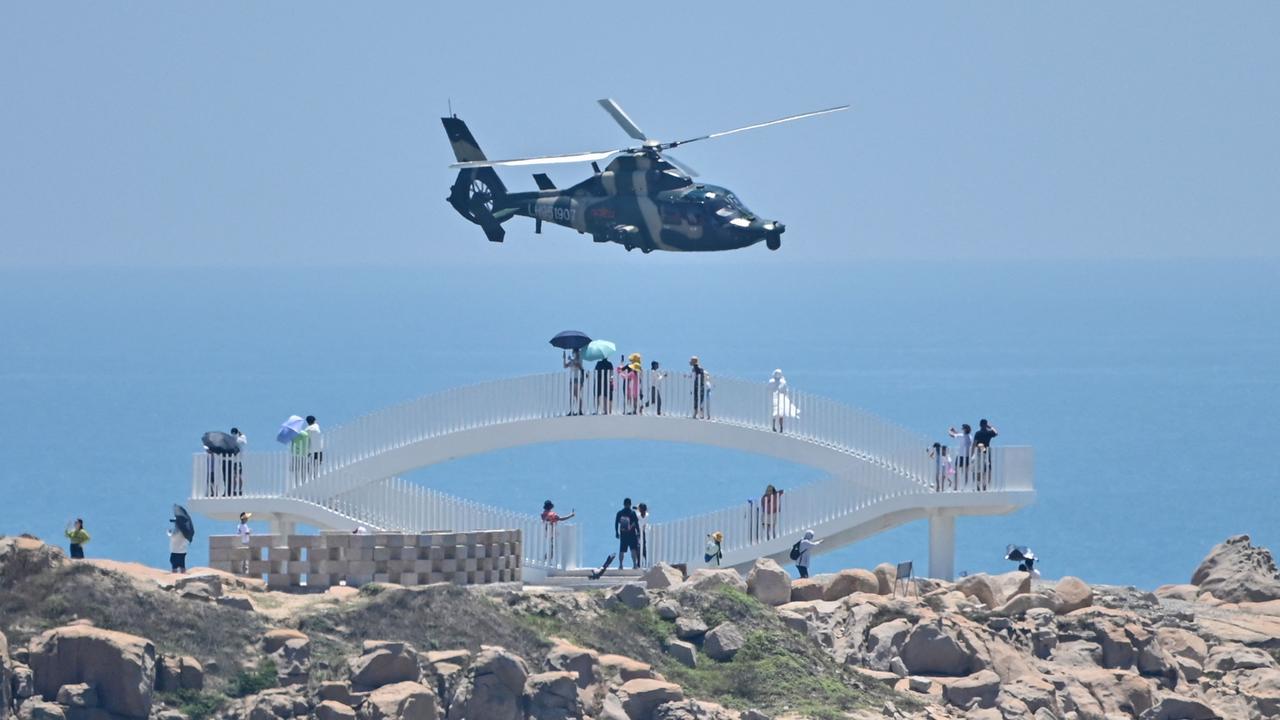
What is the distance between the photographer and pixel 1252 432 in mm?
141000

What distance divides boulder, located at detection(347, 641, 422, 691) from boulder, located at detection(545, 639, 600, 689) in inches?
79.4

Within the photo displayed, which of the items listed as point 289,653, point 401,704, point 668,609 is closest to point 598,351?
point 668,609

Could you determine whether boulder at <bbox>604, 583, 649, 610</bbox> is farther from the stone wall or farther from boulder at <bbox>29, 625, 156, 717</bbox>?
boulder at <bbox>29, 625, 156, 717</bbox>

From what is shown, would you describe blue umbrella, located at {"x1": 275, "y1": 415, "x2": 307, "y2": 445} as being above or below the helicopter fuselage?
below

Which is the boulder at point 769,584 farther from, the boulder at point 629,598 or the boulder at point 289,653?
the boulder at point 289,653

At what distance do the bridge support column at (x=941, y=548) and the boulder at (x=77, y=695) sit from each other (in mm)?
17920

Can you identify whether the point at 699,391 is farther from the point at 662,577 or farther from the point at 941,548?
the point at 662,577

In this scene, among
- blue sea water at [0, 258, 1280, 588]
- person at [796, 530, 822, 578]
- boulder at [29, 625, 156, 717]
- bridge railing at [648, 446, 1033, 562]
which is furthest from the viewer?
blue sea water at [0, 258, 1280, 588]

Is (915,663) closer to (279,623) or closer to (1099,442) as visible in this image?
(279,623)

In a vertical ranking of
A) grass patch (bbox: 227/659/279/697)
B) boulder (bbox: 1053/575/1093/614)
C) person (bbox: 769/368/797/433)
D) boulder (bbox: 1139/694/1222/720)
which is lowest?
boulder (bbox: 1139/694/1222/720)

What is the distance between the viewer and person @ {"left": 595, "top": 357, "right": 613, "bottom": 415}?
62.4 metres

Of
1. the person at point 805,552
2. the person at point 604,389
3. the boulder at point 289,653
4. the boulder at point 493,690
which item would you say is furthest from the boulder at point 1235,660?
the boulder at point 289,653

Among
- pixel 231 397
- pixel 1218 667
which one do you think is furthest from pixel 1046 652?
pixel 231 397

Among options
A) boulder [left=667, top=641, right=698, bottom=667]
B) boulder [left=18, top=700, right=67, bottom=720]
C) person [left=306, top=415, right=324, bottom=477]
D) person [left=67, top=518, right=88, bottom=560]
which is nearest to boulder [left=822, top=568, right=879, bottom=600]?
boulder [left=667, top=641, right=698, bottom=667]
